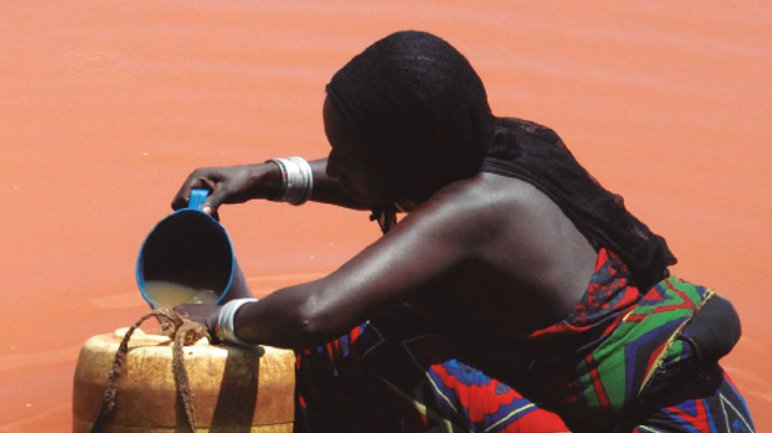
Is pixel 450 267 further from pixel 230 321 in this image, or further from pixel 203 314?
pixel 203 314

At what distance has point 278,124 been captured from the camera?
6148mm

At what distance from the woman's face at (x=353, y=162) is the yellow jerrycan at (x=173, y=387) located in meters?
0.40

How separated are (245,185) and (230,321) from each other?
0.63 metres

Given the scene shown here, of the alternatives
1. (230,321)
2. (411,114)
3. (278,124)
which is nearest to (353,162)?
(411,114)

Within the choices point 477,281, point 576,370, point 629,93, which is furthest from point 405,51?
point 629,93

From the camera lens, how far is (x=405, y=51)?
2838mm

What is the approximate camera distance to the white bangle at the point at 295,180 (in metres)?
3.55

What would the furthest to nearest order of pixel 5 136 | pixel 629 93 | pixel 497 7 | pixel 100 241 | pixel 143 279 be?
pixel 497 7 → pixel 629 93 → pixel 5 136 → pixel 100 241 → pixel 143 279

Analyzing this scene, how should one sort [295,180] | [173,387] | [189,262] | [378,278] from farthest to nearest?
[295,180], [189,262], [173,387], [378,278]

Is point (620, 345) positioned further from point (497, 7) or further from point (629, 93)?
point (497, 7)

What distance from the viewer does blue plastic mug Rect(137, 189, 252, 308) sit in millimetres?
3316

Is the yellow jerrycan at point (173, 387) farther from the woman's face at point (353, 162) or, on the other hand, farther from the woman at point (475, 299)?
the woman's face at point (353, 162)

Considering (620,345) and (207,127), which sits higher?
(620,345)

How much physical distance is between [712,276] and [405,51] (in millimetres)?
2556
